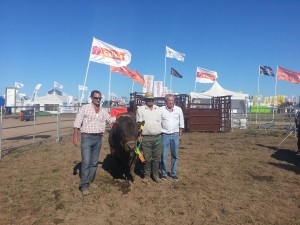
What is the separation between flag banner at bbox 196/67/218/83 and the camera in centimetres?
2344

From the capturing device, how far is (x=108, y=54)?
1396 cm

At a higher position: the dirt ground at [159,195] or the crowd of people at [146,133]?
the crowd of people at [146,133]

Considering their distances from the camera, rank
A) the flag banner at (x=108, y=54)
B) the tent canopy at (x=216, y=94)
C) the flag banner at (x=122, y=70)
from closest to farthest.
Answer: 1. the flag banner at (x=108, y=54)
2. the flag banner at (x=122, y=70)
3. the tent canopy at (x=216, y=94)

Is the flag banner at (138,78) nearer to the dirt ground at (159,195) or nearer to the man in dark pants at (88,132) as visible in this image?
the dirt ground at (159,195)

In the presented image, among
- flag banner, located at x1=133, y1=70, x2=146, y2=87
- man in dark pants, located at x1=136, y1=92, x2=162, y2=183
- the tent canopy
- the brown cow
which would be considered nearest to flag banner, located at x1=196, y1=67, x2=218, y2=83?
the tent canopy

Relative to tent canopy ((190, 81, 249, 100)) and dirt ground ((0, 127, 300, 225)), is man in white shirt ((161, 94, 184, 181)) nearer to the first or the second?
dirt ground ((0, 127, 300, 225))

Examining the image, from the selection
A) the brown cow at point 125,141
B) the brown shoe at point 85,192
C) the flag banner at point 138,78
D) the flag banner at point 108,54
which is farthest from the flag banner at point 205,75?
the brown shoe at point 85,192

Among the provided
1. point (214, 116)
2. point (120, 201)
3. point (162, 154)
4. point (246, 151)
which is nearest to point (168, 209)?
point (120, 201)

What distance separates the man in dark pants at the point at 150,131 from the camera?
587 cm

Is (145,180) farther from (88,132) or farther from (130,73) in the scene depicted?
(130,73)

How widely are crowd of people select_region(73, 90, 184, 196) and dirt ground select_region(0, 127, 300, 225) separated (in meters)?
0.32

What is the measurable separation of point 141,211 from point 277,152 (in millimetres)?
7040

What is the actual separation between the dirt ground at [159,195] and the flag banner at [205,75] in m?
15.5

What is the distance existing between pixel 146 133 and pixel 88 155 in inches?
49.5
